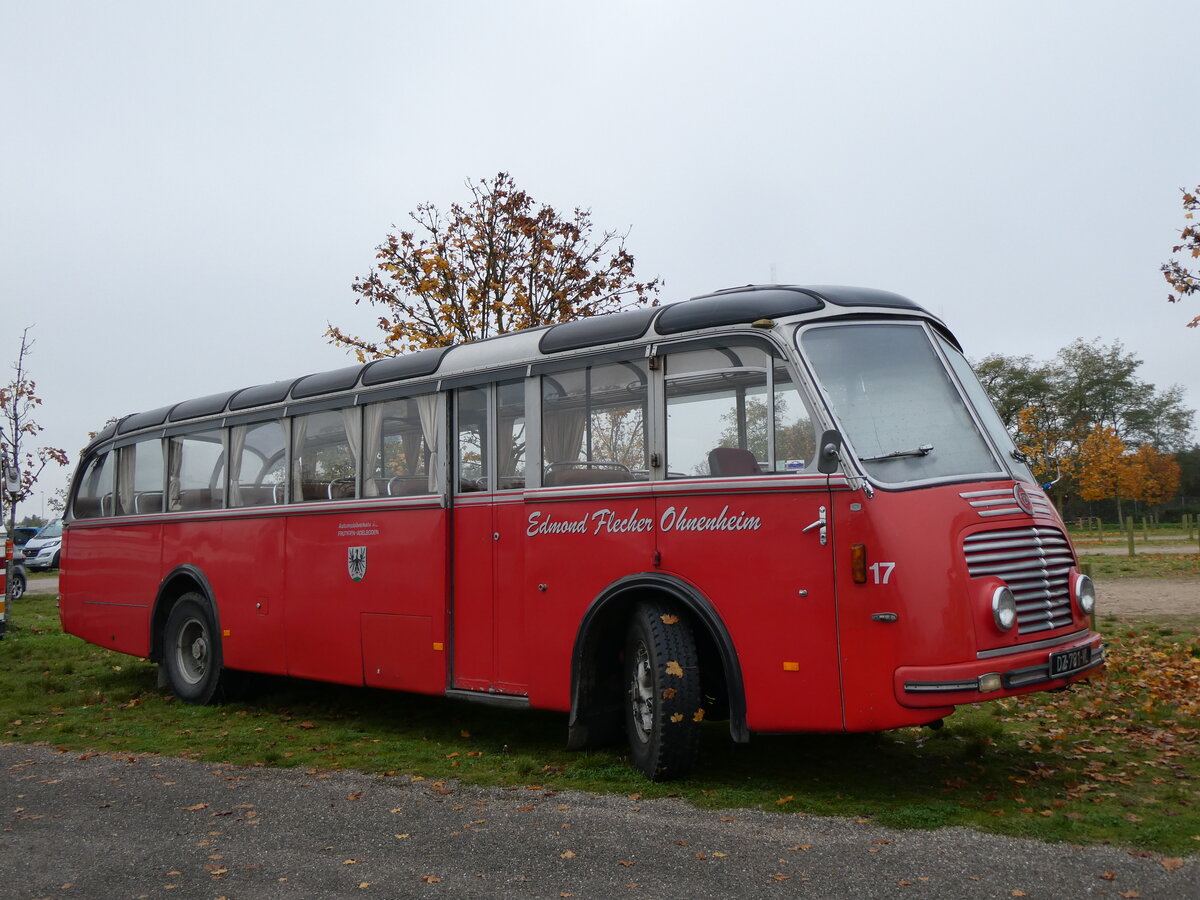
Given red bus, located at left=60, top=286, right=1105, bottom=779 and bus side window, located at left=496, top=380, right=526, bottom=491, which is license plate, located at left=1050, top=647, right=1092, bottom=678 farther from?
bus side window, located at left=496, top=380, right=526, bottom=491

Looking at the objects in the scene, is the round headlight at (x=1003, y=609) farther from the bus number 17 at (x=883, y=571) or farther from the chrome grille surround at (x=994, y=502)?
the bus number 17 at (x=883, y=571)

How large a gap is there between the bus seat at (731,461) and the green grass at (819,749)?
1.86 metres

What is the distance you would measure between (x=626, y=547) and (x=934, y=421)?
204 cm

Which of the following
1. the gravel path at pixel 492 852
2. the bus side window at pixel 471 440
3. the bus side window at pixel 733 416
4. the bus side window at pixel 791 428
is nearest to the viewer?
the gravel path at pixel 492 852

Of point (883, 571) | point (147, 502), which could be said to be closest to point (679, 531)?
point (883, 571)

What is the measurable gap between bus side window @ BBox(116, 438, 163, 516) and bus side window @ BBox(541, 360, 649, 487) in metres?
5.94

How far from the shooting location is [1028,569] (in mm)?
6102

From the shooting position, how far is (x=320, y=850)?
18.8 ft

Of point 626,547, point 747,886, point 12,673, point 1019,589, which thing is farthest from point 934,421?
point 12,673

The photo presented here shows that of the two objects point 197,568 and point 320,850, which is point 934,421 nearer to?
point 320,850

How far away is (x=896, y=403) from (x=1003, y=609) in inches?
52.6

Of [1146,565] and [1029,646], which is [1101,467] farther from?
[1029,646]

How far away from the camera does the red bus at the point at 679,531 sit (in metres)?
5.94

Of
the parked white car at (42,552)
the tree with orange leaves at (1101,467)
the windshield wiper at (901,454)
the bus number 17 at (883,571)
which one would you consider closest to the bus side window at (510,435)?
the windshield wiper at (901,454)
